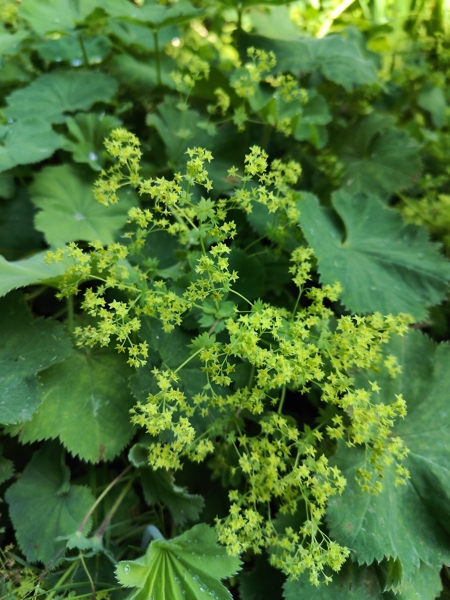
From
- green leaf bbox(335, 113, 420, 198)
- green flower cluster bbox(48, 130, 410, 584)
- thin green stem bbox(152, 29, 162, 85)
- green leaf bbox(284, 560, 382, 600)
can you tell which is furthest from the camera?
green leaf bbox(335, 113, 420, 198)

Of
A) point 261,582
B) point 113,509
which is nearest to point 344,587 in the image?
point 261,582

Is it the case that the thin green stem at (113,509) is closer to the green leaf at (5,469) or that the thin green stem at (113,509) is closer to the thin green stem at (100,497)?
the thin green stem at (100,497)

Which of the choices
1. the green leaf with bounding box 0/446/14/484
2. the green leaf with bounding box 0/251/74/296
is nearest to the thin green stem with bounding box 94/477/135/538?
the green leaf with bounding box 0/446/14/484

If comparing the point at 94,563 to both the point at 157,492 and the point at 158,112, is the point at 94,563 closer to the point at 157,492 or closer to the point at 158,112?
the point at 157,492

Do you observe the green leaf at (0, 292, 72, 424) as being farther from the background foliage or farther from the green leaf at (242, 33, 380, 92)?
the green leaf at (242, 33, 380, 92)

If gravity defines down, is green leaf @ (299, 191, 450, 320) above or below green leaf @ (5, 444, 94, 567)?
above

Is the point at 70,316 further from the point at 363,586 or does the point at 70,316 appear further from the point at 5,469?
the point at 363,586

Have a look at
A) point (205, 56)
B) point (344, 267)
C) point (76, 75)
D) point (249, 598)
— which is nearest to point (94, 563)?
point (249, 598)
